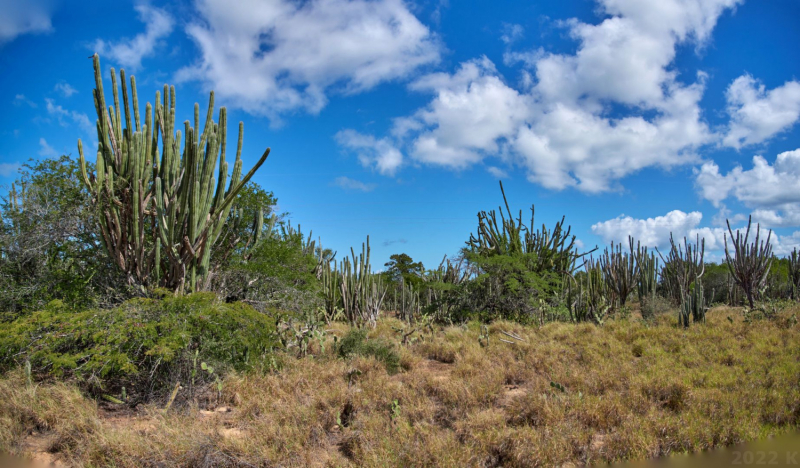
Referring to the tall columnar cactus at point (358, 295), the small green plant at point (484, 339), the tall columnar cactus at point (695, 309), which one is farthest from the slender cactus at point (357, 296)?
the tall columnar cactus at point (695, 309)

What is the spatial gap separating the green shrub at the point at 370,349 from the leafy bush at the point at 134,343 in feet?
6.73

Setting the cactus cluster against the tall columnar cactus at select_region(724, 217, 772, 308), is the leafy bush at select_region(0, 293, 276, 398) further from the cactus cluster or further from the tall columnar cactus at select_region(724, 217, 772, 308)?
the tall columnar cactus at select_region(724, 217, 772, 308)

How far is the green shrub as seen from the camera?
789 cm

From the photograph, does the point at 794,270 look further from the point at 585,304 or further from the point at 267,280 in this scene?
the point at 267,280

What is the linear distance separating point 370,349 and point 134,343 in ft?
12.7

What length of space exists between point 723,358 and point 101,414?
918 centimetres

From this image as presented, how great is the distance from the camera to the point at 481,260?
13195 millimetres

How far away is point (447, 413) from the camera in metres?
5.48

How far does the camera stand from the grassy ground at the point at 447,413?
14.3 ft

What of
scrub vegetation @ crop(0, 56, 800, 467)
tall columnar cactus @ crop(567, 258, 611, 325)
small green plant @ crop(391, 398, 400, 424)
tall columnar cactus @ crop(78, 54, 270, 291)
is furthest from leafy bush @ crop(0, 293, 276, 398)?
tall columnar cactus @ crop(567, 258, 611, 325)

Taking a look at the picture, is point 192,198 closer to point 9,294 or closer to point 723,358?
point 9,294

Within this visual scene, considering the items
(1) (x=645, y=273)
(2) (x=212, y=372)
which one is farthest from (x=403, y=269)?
(2) (x=212, y=372)

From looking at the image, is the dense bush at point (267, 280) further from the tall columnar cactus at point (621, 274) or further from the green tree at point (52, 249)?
the tall columnar cactus at point (621, 274)

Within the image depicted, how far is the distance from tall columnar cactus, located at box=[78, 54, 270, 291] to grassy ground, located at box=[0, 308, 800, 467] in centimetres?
266
